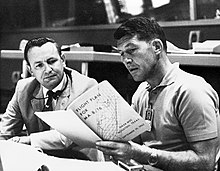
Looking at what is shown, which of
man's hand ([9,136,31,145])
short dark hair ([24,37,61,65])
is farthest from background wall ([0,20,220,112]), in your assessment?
man's hand ([9,136,31,145])

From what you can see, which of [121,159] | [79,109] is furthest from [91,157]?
[79,109]

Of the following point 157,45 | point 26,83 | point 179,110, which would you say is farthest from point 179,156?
point 26,83

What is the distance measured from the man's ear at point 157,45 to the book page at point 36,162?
0.41 meters

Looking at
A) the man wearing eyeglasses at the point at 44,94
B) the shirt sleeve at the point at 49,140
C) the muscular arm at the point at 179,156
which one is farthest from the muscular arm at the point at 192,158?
the shirt sleeve at the point at 49,140

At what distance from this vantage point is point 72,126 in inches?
Answer: 53.6

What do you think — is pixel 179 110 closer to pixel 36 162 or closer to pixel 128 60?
pixel 128 60

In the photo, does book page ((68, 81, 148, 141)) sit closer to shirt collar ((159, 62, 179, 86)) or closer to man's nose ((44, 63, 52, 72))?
shirt collar ((159, 62, 179, 86))

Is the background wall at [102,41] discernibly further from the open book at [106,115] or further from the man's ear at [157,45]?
the open book at [106,115]

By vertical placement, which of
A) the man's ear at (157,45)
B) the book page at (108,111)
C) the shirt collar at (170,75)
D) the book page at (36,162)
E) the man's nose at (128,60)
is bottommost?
the book page at (36,162)

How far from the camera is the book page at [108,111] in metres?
1.26

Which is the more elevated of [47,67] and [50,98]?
[47,67]

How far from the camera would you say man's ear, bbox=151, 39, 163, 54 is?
1.39m

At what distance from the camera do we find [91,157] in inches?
63.6

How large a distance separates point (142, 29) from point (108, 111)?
0.98 ft
